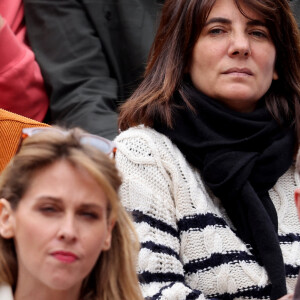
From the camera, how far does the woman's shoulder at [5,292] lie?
207 cm

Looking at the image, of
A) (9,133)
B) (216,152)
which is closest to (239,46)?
(216,152)

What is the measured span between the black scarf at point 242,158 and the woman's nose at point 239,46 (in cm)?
19

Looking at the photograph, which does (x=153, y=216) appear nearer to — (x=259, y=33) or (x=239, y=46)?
(x=239, y=46)

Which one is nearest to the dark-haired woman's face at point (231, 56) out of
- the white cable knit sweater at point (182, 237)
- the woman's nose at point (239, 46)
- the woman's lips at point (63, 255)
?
the woman's nose at point (239, 46)

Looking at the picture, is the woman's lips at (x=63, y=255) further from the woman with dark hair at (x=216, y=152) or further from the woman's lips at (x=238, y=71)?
the woman's lips at (x=238, y=71)

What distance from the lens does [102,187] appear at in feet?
6.76

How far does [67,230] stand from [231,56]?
1320mm

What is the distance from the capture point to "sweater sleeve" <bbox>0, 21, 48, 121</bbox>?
12.1ft

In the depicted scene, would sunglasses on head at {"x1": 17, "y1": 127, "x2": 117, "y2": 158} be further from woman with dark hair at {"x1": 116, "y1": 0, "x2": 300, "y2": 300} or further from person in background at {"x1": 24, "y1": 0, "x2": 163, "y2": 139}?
person in background at {"x1": 24, "y1": 0, "x2": 163, "y2": 139}

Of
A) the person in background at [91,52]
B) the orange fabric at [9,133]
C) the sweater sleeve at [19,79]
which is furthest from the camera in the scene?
the person in background at [91,52]

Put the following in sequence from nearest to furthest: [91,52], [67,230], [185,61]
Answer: [67,230], [185,61], [91,52]

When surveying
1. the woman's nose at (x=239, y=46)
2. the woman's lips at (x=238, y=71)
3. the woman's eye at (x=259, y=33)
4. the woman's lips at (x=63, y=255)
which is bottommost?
the woman's lips at (x=63, y=255)

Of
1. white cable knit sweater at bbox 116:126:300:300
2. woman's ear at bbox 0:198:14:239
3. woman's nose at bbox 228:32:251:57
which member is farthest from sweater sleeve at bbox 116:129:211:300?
woman's ear at bbox 0:198:14:239

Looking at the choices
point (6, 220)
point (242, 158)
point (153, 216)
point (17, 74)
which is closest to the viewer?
point (6, 220)
